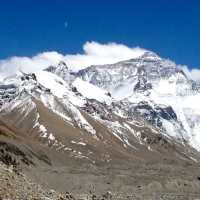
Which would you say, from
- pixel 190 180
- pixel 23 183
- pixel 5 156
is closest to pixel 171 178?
pixel 190 180

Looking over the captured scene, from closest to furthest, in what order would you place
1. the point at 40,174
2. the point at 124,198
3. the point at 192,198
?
the point at 124,198 → the point at 192,198 → the point at 40,174

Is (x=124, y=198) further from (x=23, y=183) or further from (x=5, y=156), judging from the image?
(x=23, y=183)

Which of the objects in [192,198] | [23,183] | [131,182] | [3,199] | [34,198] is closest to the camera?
[3,199]

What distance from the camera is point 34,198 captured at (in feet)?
141

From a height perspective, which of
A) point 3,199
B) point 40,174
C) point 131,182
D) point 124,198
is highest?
point 131,182

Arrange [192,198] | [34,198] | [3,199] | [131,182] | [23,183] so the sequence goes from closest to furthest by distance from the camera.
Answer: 1. [3,199]
2. [34,198]
3. [23,183]
4. [192,198]
5. [131,182]

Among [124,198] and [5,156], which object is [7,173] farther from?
[5,156]

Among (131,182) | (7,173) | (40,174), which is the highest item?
(131,182)

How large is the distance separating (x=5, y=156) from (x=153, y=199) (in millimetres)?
61395

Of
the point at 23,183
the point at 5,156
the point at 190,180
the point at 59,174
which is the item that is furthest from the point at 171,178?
the point at 23,183

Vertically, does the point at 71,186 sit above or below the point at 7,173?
above

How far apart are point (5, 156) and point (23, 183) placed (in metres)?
129

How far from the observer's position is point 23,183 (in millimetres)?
46062

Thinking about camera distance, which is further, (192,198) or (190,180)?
(190,180)
